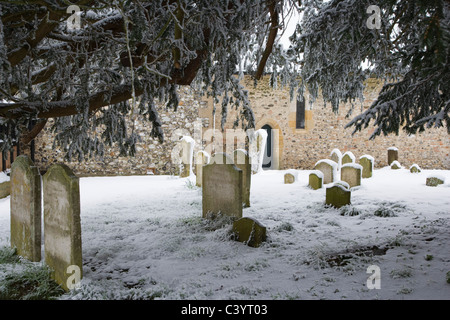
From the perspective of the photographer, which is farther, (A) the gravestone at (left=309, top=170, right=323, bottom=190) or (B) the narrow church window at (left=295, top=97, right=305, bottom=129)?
(B) the narrow church window at (left=295, top=97, right=305, bottom=129)

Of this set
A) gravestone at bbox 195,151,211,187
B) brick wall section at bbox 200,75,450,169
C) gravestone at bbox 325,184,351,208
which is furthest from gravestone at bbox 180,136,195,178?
gravestone at bbox 325,184,351,208

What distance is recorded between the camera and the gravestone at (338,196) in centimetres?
575

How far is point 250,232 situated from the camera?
3979 mm

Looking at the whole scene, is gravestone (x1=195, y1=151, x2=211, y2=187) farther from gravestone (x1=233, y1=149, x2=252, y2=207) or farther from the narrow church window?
the narrow church window

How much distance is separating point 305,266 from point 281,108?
39.3 feet

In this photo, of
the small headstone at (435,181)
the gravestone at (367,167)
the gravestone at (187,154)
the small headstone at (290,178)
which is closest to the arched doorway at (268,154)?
the gravestone at (187,154)

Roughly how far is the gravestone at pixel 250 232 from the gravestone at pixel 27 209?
2.36 meters

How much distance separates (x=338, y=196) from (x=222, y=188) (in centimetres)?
237

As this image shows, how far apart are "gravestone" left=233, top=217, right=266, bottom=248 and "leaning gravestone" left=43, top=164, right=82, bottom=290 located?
77.0 inches

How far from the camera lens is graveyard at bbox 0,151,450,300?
109 inches

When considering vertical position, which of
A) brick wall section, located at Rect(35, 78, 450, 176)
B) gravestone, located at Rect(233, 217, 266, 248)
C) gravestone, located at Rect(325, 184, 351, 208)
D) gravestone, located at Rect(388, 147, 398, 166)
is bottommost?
gravestone, located at Rect(233, 217, 266, 248)

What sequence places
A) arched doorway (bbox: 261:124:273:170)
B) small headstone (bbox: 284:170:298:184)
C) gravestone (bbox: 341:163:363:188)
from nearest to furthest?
gravestone (bbox: 341:163:363:188)
small headstone (bbox: 284:170:298:184)
arched doorway (bbox: 261:124:273:170)

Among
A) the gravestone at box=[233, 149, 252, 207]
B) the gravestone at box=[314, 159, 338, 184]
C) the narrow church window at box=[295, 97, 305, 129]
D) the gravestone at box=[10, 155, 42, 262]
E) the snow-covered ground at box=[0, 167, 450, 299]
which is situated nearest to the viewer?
the snow-covered ground at box=[0, 167, 450, 299]

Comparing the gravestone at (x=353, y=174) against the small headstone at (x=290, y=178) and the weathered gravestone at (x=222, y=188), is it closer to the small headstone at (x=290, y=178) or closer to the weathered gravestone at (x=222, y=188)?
the small headstone at (x=290, y=178)
